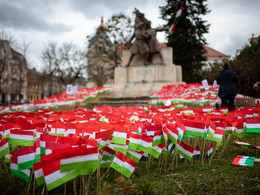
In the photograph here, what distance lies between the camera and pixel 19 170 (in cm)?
188

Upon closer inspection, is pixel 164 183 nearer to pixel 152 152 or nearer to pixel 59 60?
pixel 152 152

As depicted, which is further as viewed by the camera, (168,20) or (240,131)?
(168,20)

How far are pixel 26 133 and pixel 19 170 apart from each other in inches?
18.8

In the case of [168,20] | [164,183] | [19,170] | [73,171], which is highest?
[168,20]

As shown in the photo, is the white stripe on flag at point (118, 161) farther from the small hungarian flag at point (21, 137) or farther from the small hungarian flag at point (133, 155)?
the small hungarian flag at point (21, 137)

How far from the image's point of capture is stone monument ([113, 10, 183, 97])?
1568cm

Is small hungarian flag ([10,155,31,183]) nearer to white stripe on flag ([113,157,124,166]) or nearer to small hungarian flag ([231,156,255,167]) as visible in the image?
white stripe on flag ([113,157,124,166])

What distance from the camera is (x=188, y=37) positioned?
24.6m

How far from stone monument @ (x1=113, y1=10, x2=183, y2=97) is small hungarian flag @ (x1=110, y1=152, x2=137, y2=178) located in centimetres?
1295

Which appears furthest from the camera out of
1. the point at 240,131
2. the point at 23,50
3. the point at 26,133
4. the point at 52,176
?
the point at 23,50

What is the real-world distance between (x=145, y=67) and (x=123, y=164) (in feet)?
47.4

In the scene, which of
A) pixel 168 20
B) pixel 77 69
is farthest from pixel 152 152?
pixel 77 69

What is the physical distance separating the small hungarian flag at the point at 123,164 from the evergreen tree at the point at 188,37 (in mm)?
23245

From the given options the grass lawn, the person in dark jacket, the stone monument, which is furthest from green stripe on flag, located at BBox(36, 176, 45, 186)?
the stone monument
